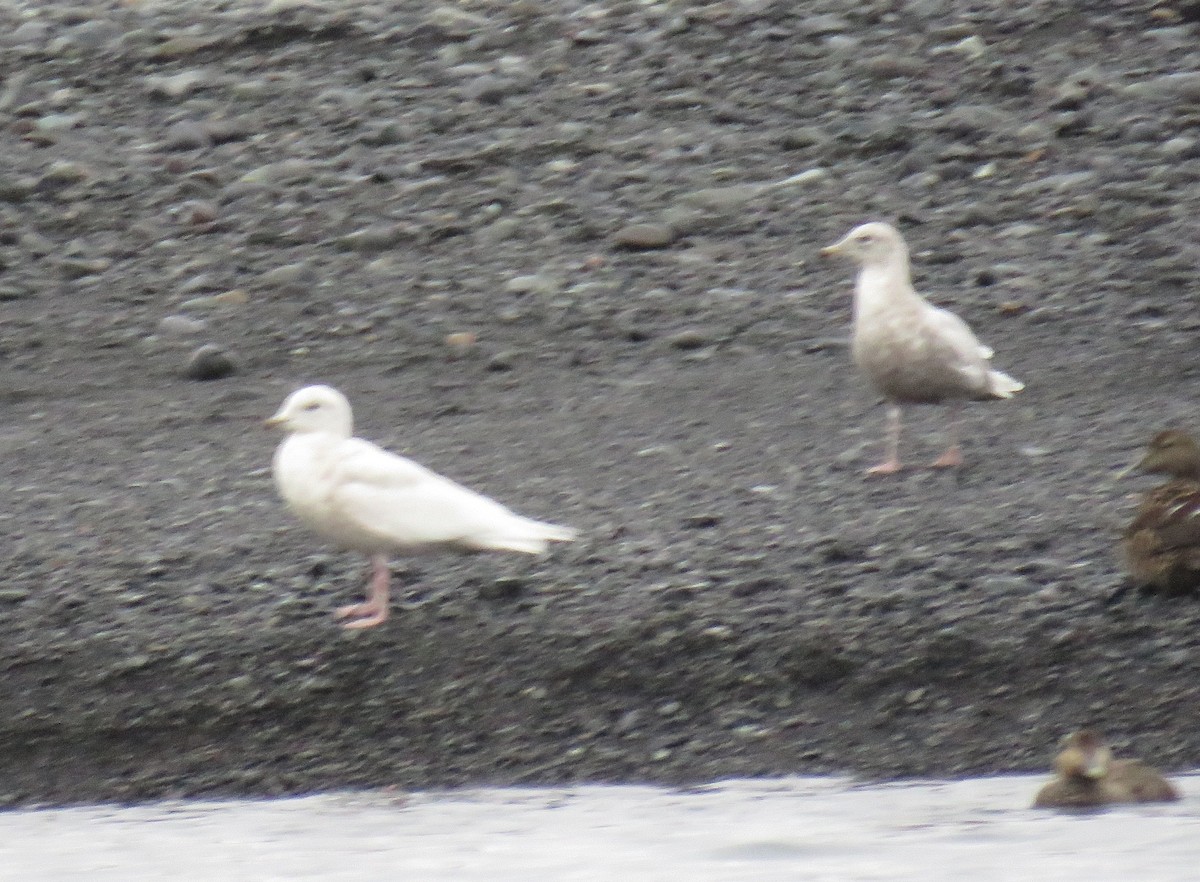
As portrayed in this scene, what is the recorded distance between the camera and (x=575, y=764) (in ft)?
24.6

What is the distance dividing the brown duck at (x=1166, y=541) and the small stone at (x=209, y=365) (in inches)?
218

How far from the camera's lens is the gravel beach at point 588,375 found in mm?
7766

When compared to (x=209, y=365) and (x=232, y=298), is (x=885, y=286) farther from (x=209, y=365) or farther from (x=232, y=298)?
(x=232, y=298)

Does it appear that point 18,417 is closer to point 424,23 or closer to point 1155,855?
point 424,23

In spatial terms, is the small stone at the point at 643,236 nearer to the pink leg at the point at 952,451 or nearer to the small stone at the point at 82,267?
the small stone at the point at 82,267

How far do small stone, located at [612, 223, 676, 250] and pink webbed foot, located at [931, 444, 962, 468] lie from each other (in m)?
4.00

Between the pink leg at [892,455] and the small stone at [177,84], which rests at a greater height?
the small stone at [177,84]

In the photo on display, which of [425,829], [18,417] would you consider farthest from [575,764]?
[18,417]

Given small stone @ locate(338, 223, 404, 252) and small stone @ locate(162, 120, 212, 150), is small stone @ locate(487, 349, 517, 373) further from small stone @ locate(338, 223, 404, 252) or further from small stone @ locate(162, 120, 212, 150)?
small stone @ locate(162, 120, 212, 150)

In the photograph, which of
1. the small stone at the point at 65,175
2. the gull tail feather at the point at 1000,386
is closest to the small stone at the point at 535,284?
the small stone at the point at 65,175

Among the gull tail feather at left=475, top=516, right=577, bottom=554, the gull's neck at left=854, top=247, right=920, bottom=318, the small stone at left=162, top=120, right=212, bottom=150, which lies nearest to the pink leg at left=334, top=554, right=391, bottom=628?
the gull tail feather at left=475, top=516, right=577, bottom=554

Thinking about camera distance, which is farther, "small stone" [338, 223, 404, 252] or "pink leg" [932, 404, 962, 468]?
"small stone" [338, 223, 404, 252]

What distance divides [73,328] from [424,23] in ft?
15.2

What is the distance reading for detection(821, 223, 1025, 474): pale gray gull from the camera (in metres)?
9.46
